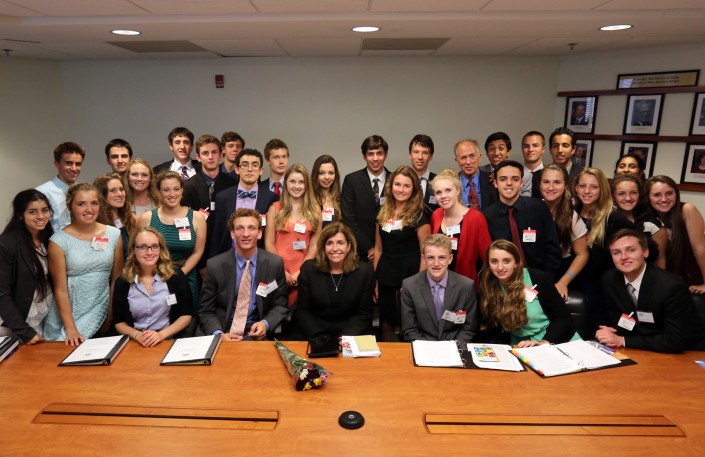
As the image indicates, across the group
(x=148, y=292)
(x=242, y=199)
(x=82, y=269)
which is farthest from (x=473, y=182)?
(x=82, y=269)

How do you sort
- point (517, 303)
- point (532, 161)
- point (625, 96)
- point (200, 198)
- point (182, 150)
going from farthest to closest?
point (625, 96)
point (182, 150)
point (532, 161)
point (200, 198)
point (517, 303)

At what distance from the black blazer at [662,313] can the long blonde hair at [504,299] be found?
54 centimetres

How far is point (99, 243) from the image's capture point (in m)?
2.84

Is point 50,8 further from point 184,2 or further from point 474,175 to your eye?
point 474,175

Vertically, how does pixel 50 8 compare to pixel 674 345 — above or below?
above

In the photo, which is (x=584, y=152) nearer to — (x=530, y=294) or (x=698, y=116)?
(x=698, y=116)

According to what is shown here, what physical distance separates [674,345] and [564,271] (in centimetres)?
103

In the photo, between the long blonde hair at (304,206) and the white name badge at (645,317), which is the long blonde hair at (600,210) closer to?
the white name badge at (645,317)

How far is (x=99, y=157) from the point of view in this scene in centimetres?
617

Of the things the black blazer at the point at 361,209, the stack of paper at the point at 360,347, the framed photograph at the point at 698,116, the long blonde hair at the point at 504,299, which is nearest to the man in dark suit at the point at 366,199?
the black blazer at the point at 361,209

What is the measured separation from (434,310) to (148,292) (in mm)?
1729

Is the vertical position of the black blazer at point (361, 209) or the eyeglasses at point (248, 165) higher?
the eyeglasses at point (248, 165)

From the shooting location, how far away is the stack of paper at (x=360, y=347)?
2.34 m

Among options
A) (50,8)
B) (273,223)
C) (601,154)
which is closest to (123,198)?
(273,223)
